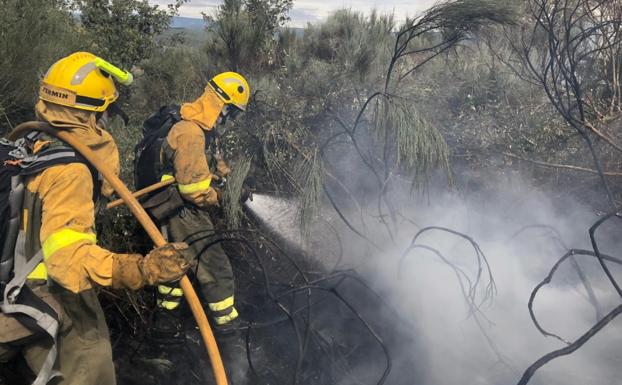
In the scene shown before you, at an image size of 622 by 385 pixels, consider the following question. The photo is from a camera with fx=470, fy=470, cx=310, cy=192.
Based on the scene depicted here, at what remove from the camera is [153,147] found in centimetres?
349

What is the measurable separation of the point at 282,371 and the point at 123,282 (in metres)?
1.79

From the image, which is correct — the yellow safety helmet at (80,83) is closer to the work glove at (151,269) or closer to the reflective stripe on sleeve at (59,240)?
the reflective stripe on sleeve at (59,240)

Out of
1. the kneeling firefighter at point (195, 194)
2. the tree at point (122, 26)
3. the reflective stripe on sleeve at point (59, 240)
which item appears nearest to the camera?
the reflective stripe on sleeve at point (59, 240)

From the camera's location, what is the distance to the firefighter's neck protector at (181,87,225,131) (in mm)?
3531

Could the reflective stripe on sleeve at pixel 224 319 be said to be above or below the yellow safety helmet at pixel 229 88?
below

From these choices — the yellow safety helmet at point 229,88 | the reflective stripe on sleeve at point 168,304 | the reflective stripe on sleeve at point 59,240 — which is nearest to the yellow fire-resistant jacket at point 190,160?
the yellow safety helmet at point 229,88

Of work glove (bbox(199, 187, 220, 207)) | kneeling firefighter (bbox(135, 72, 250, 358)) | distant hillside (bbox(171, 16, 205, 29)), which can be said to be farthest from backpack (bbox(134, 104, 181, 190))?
distant hillside (bbox(171, 16, 205, 29))

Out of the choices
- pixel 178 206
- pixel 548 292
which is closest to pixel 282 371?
pixel 178 206

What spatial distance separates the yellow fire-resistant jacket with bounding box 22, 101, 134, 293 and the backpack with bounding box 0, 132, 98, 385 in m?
0.04

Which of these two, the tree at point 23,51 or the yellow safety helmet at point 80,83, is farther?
the tree at point 23,51

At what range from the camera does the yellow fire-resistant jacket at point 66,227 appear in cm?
177

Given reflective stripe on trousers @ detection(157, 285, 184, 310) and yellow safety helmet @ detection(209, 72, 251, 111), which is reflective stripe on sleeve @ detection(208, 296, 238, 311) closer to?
reflective stripe on trousers @ detection(157, 285, 184, 310)

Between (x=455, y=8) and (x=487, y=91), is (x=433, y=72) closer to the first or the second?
(x=487, y=91)

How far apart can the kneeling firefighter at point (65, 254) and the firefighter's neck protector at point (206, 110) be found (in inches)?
52.0
